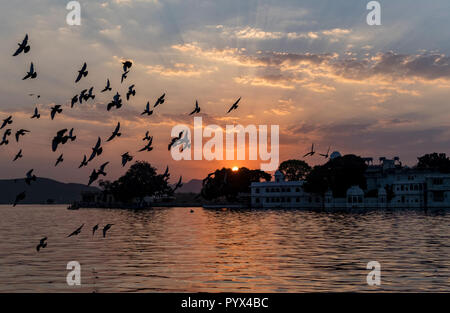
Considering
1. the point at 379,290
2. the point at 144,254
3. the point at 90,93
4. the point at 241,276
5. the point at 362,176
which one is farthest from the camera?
the point at 362,176

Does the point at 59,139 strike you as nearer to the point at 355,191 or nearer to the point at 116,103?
the point at 116,103

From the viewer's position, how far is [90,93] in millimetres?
21141

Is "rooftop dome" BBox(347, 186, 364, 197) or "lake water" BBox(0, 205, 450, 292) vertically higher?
"rooftop dome" BBox(347, 186, 364, 197)

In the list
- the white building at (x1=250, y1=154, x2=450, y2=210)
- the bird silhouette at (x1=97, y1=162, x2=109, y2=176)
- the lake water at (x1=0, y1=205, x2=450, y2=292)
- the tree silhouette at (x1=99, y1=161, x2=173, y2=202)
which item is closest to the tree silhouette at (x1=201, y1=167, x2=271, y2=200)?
the white building at (x1=250, y1=154, x2=450, y2=210)

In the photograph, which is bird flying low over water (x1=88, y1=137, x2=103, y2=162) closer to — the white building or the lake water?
the lake water

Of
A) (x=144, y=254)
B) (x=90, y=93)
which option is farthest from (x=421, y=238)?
(x=90, y=93)

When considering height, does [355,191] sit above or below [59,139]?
below

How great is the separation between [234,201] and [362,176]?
4999 cm

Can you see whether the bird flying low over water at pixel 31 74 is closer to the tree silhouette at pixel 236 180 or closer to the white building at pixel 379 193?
the white building at pixel 379 193

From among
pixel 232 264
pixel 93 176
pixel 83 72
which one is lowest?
pixel 232 264

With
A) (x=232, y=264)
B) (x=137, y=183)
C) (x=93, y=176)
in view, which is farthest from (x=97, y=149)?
(x=137, y=183)

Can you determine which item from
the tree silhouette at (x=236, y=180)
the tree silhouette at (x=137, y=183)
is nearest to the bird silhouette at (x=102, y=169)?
the tree silhouette at (x=236, y=180)
